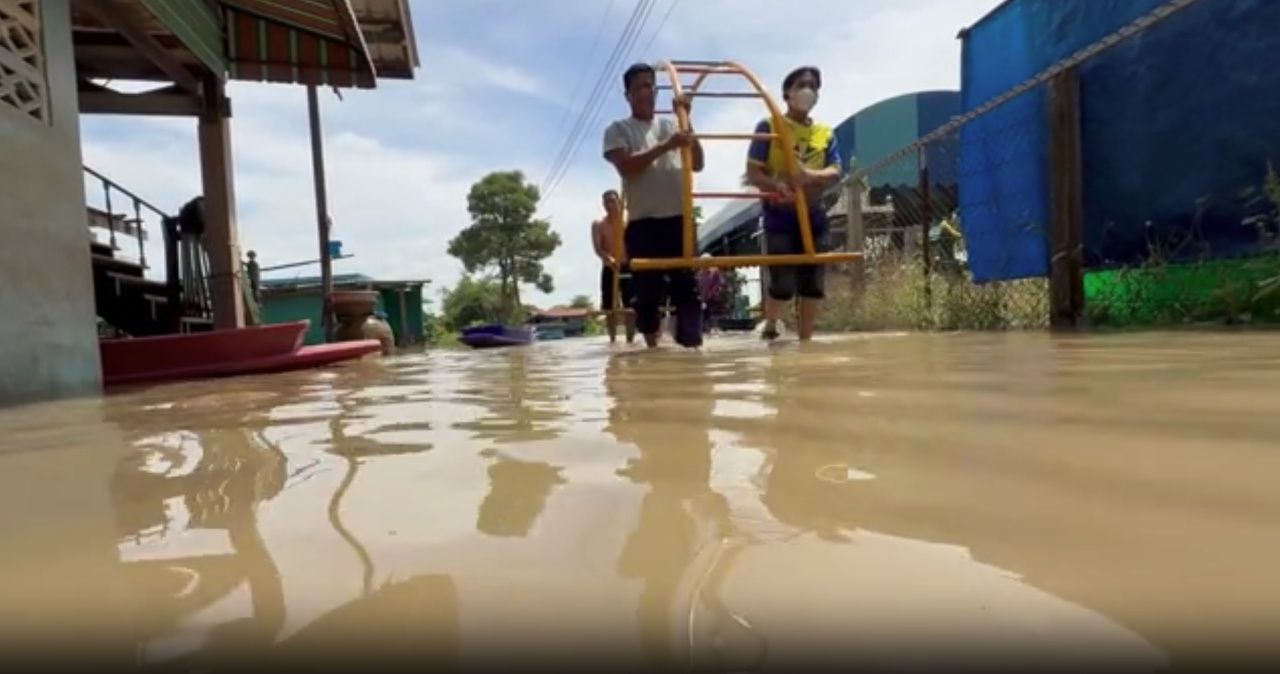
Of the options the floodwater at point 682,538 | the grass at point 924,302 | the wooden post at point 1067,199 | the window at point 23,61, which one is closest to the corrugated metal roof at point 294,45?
the window at point 23,61

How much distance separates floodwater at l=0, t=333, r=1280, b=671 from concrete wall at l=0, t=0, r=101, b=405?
1.70m

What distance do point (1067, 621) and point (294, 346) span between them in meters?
4.27

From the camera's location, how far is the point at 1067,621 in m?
0.55

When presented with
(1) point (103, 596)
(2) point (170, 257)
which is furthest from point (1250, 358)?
(2) point (170, 257)

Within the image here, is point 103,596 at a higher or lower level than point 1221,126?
lower

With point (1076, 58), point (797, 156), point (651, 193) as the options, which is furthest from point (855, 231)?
point (651, 193)

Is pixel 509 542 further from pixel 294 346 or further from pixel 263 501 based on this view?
pixel 294 346

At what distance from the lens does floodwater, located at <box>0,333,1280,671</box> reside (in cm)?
56

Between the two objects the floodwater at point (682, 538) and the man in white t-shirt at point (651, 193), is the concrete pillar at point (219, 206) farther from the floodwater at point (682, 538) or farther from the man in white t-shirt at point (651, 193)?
the floodwater at point (682, 538)

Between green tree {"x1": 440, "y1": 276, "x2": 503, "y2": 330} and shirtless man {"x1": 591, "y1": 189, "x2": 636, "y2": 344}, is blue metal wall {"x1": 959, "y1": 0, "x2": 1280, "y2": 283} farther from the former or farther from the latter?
green tree {"x1": 440, "y1": 276, "x2": 503, "y2": 330}

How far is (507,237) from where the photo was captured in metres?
30.8

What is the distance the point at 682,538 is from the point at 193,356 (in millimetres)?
3891

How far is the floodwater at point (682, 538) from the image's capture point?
1.83 ft

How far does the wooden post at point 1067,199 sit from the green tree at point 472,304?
2609 centimetres
